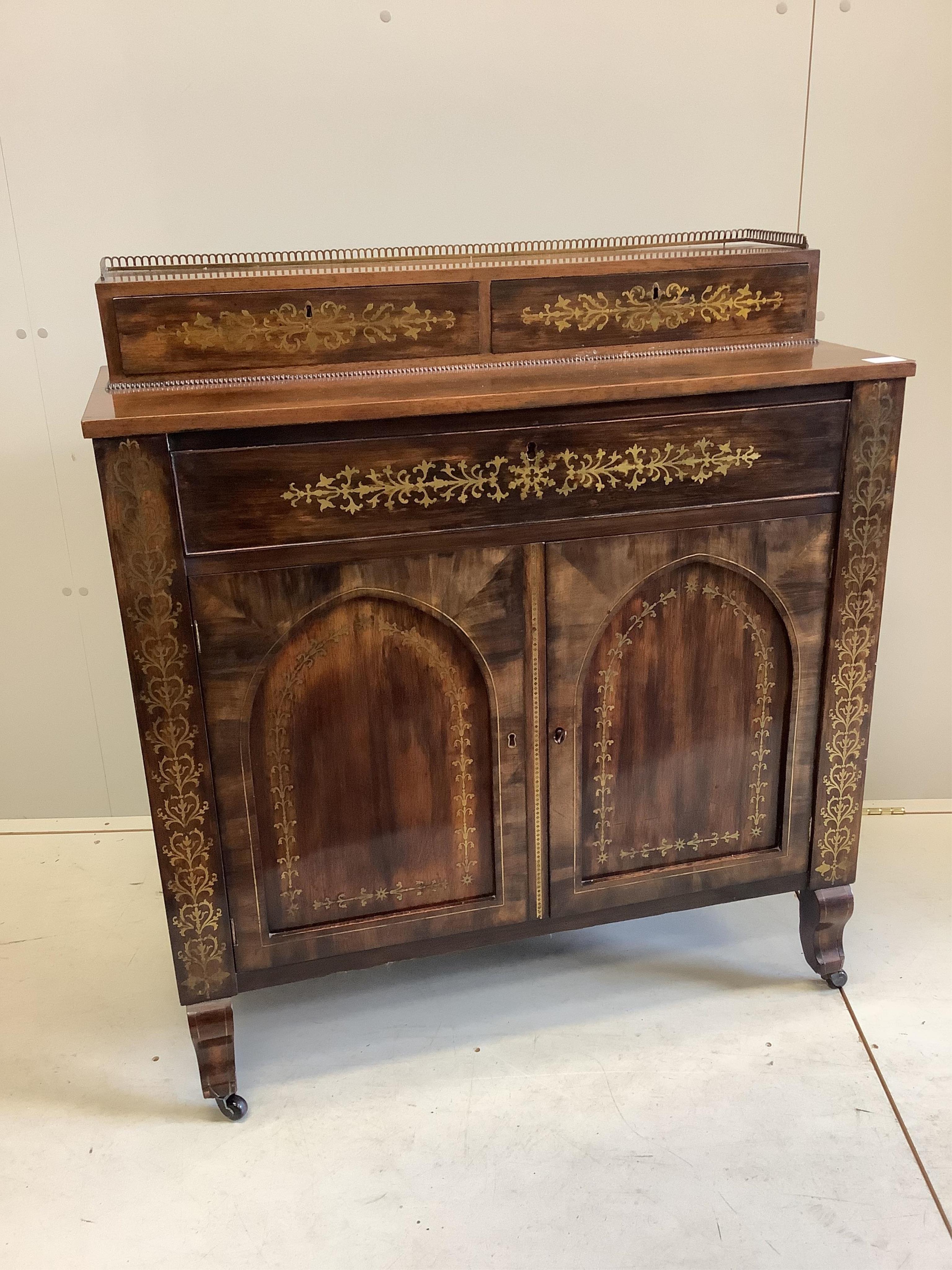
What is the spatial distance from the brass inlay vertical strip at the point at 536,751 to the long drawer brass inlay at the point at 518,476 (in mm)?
156

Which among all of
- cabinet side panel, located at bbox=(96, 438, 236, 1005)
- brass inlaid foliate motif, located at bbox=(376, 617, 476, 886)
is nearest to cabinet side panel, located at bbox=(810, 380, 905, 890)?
brass inlaid foliate motif, located at bbox=(376, 617, 476, 886)

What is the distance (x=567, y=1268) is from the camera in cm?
147

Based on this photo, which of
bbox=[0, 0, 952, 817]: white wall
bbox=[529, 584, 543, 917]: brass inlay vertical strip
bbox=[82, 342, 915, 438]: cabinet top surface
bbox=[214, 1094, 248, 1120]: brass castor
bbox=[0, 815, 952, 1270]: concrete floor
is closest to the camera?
bbox=[82, 342, 915, 438]: cabinet top surface

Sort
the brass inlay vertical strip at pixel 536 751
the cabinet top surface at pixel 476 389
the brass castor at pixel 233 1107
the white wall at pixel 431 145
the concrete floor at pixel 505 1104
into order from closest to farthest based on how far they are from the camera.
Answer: the cabinet top surface at pixel 476 389 < the concrete floor at pixel 505 1104 < the brass inlay vertical strip at pixel 536 751 < the brass castor at pixel 233 1107 < the white wall at pixel 431 145

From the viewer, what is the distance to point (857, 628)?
5.79ft

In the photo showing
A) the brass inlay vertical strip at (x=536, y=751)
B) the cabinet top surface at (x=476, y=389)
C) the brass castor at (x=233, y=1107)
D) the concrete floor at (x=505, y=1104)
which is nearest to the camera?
the cabinet top surface at (x=476, y=389)

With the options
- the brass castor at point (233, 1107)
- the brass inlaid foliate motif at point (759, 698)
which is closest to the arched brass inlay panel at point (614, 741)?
the brass inlaid foliate motif at point (759, 698)

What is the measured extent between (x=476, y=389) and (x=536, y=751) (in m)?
0.59

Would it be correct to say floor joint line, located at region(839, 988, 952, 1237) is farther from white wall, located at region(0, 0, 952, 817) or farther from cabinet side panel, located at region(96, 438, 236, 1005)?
white wall, located at region(0, 0, 952, 817)

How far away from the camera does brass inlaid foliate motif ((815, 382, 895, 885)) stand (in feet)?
5.45

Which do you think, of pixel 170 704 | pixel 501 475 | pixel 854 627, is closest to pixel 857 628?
pixel 854 627

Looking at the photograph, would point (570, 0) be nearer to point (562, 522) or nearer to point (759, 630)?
point (562, 522)

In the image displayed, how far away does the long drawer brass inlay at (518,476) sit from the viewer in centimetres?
149

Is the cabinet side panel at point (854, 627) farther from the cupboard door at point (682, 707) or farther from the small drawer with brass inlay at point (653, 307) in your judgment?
the small drawer with brass inlay at point (653, 307)
